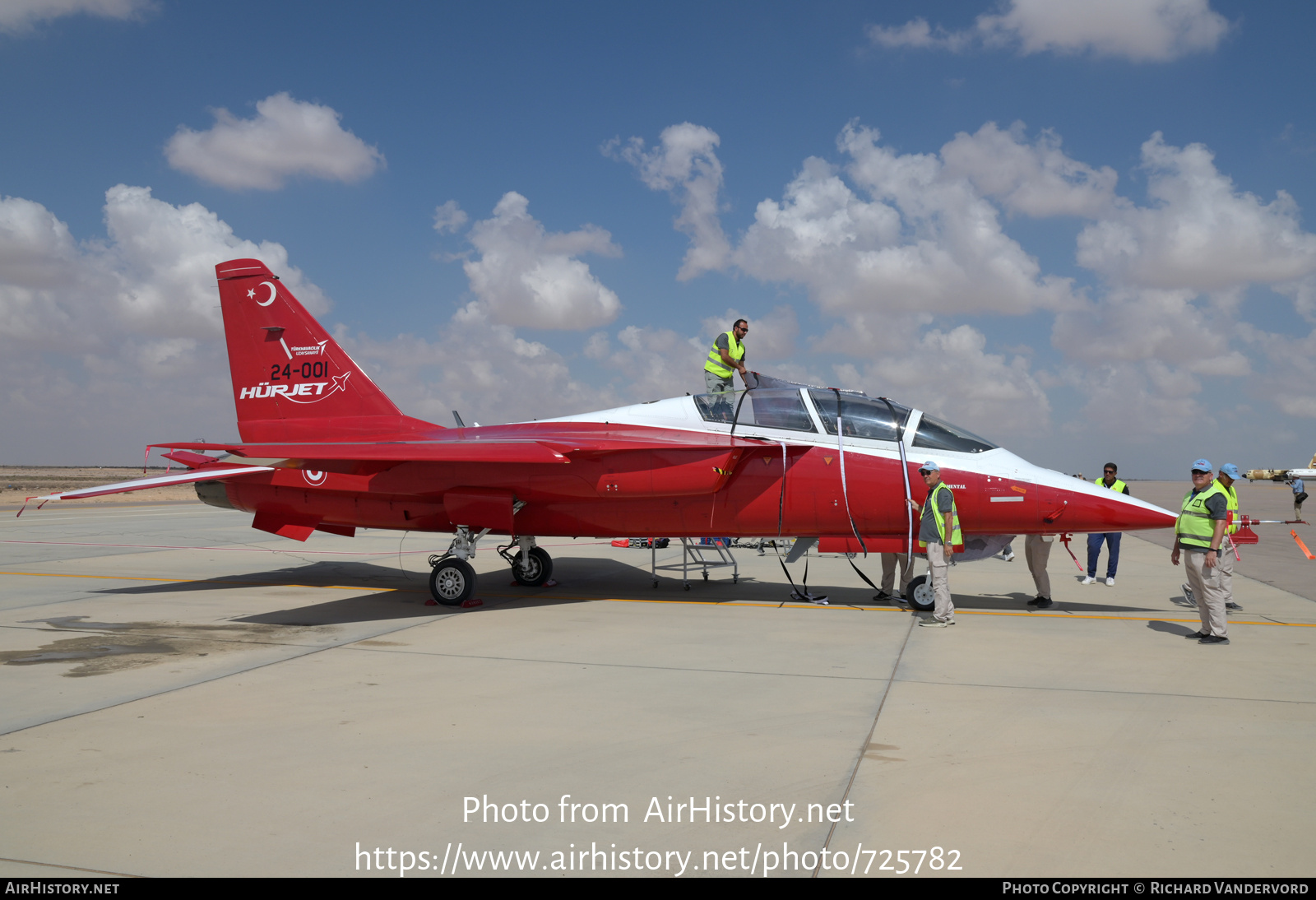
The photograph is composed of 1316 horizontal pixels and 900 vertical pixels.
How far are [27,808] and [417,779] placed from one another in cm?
184

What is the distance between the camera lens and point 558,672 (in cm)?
668

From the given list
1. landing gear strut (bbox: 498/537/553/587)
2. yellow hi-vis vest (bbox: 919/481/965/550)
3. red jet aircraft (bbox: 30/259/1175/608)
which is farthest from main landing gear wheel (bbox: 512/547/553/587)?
yellow hi-vis vest (bbox: 919/481/965/550)

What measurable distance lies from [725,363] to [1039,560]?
186 inches

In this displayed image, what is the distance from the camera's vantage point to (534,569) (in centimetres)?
1223

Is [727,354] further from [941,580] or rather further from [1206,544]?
[1206,544]

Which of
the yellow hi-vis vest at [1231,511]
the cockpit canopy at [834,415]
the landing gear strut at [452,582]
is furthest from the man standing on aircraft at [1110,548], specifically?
the landing gear strut at [452,582]

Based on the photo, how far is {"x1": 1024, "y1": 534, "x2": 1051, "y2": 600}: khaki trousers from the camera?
10023 millimetres

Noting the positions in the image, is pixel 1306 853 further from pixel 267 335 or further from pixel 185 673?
pixel 267 335

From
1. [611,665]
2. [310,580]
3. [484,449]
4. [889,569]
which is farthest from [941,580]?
[310,580]

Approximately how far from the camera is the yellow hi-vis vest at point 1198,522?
7.81m

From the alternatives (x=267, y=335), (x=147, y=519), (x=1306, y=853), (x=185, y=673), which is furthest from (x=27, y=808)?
(x=147, y=519)

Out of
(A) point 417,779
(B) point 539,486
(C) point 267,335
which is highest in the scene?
(C) point 267,335

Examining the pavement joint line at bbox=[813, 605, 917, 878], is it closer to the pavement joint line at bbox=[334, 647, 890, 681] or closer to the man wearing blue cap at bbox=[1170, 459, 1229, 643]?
the pavement joint line at bbox=[334, 647, 890, 681]

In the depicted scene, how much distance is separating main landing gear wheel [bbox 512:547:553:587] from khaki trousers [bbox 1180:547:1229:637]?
8261 millimetres
